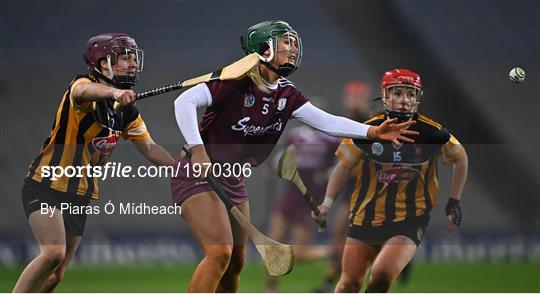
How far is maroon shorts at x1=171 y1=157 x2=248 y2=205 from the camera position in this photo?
6012 millimetres

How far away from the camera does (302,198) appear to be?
9.38 meters

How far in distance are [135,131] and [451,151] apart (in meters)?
1.80

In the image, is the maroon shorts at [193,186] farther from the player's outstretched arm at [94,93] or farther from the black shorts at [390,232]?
the black shorts at [390,232]

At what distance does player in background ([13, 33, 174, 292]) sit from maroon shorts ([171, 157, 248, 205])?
1.12 ft

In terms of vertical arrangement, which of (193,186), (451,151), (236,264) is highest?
(451,151)

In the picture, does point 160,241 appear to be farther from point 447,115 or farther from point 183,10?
point 447,115

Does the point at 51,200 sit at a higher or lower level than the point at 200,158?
lower

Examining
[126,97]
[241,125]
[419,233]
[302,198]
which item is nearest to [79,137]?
[126,97]

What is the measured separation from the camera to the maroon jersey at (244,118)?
618 centimetres

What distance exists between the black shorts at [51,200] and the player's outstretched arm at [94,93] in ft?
1.70

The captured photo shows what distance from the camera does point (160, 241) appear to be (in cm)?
1048

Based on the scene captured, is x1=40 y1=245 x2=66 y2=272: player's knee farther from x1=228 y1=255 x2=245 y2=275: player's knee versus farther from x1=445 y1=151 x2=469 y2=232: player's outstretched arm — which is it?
x1=445 y1=151 x2=469 y2=232: player's outstretched arm

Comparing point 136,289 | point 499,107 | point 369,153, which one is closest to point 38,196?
point 369,153

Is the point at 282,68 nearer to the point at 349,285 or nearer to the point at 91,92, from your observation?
the point at 91,92
